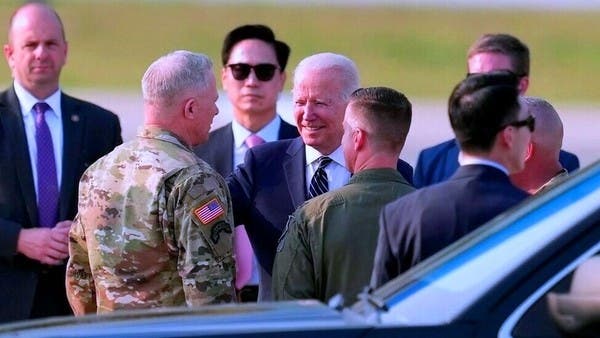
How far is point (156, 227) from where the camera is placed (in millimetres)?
5023

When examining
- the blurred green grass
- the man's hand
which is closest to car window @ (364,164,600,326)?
the man's hand

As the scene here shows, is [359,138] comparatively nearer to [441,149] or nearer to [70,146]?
[441,149]

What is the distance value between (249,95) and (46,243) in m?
1.45

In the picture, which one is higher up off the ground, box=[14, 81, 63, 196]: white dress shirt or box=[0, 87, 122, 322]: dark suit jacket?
box=[14, 81, 63, 196]: white dress shirt

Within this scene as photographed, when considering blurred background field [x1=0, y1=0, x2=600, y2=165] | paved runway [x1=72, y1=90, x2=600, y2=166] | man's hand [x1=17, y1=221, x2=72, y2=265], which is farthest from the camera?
blurred background field [x1=0, y1=0, x2=600, y2=165]

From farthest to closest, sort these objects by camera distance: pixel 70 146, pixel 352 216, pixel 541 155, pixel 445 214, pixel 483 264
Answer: pixel 70 146
pixel 541 155
pixel 352 216
pixel 445 214
pixel 483 264

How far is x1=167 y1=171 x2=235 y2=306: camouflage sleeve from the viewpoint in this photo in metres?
4.94

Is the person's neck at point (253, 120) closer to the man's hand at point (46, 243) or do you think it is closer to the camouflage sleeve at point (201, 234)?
the man's hand at point (46, 243)

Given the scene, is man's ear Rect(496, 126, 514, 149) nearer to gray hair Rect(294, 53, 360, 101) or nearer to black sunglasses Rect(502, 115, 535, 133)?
black sunglasses Rect(502, 115, 535, 133)

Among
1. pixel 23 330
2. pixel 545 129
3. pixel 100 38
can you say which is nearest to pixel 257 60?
pixel 545 129

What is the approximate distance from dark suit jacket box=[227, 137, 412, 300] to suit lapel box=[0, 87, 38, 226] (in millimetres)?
1120

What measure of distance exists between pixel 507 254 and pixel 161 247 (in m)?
1.95

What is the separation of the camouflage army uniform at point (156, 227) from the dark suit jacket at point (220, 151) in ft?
5.22

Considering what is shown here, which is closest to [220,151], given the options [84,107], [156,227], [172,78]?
[84,107]
